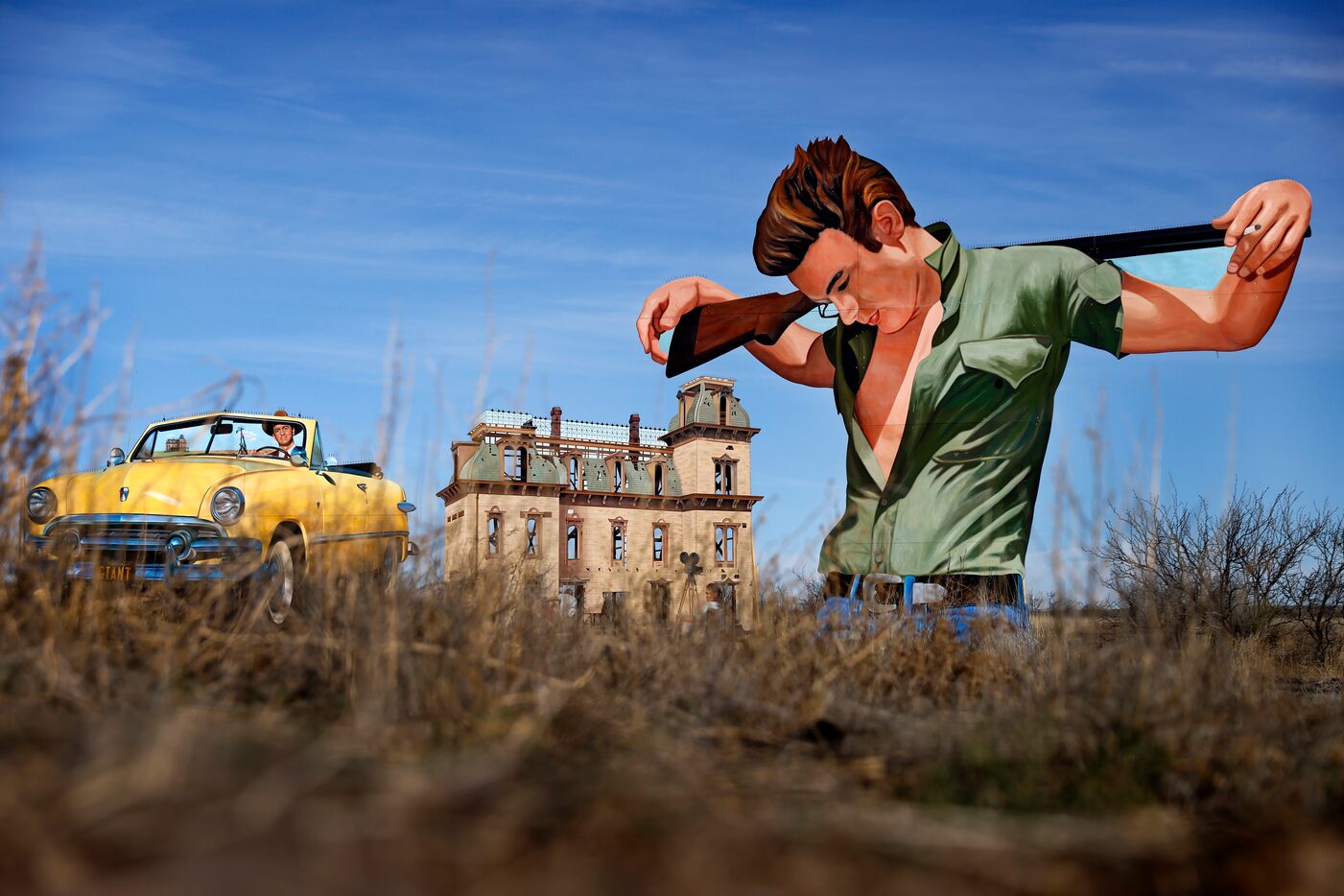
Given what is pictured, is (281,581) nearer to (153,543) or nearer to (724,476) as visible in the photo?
(153,543)

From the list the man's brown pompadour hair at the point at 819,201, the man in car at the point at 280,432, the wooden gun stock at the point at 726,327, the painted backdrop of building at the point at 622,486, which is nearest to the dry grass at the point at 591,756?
the man in car at the point at 280,432

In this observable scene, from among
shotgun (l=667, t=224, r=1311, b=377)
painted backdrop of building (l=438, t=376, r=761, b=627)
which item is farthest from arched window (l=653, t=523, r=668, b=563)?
shotgun (l=667, t=224, r=1311, b=377)

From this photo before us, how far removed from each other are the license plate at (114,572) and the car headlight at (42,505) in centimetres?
76

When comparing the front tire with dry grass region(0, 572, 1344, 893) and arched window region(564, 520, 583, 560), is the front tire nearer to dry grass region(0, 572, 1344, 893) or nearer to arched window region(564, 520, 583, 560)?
dry grass region(0, 572, 1344, 893)

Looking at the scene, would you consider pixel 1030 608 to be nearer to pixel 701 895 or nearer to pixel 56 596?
pixel 56 596

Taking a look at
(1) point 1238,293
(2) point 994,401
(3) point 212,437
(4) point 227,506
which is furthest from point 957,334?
(4) point 227,506

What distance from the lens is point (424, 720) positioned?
343 cm

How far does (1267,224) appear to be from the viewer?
37.1 ft

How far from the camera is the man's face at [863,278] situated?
12.4 m

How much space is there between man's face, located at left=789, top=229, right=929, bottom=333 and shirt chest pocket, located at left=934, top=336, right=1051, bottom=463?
3.10ft

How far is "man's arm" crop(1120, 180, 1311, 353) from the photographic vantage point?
11258 millimetres

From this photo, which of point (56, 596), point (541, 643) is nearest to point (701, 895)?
point (541, 643)

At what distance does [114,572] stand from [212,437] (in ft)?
9.85

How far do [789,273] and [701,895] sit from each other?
1193 cm
